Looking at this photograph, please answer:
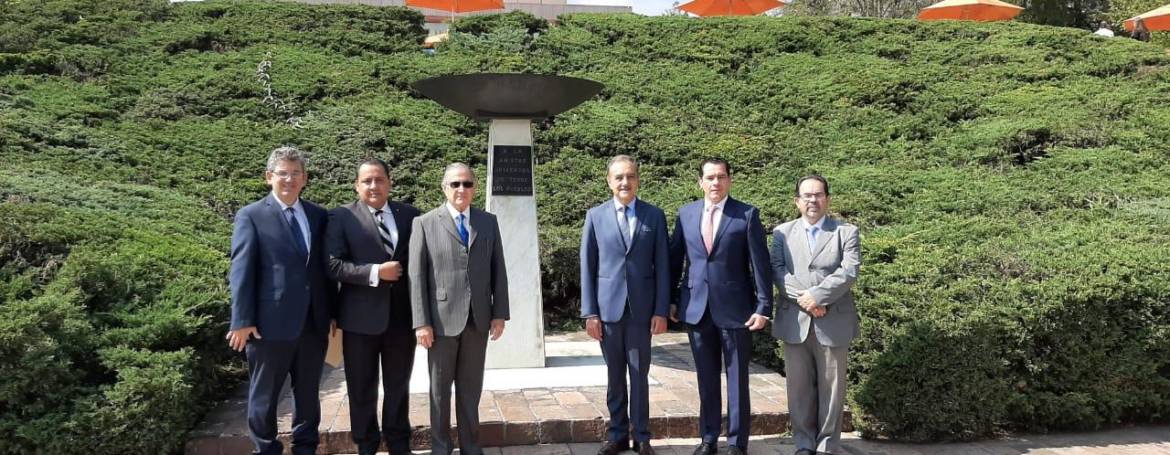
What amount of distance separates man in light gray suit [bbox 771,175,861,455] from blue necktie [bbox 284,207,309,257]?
2210mm

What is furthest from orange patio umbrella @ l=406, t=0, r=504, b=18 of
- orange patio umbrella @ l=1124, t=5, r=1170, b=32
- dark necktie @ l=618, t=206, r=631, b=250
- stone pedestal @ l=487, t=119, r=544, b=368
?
orange patio umbrella @ l=1124, t=5, r=1170, b=32

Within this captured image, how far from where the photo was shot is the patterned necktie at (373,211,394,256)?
11.3ft

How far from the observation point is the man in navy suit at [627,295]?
3617mm

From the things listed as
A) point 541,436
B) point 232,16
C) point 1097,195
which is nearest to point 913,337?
point 541,436

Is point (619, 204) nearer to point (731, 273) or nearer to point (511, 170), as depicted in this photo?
point (731, 273)

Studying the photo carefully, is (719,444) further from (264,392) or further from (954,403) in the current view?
(264,392)

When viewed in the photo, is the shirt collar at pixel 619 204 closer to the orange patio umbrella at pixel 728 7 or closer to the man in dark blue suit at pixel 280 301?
the man in dark blue suit at pixel 280 301

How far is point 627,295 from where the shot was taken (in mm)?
3607

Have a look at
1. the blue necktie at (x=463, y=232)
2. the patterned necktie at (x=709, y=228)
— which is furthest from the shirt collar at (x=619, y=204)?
the blue necktie at (x=463, y=232)

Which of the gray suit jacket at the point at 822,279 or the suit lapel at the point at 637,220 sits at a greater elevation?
the suit lapel at the point at 637,220

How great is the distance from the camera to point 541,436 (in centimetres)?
382

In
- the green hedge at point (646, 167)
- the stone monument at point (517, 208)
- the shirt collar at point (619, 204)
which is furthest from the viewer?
the stone monument at point (517, 208)

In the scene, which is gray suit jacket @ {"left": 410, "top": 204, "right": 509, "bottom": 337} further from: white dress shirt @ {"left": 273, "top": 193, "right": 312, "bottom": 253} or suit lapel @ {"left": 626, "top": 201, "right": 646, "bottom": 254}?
suit lapel @ {"left": 626, "top": 201, "right": 646, "bottom": 254}

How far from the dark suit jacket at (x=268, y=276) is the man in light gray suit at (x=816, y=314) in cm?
222
